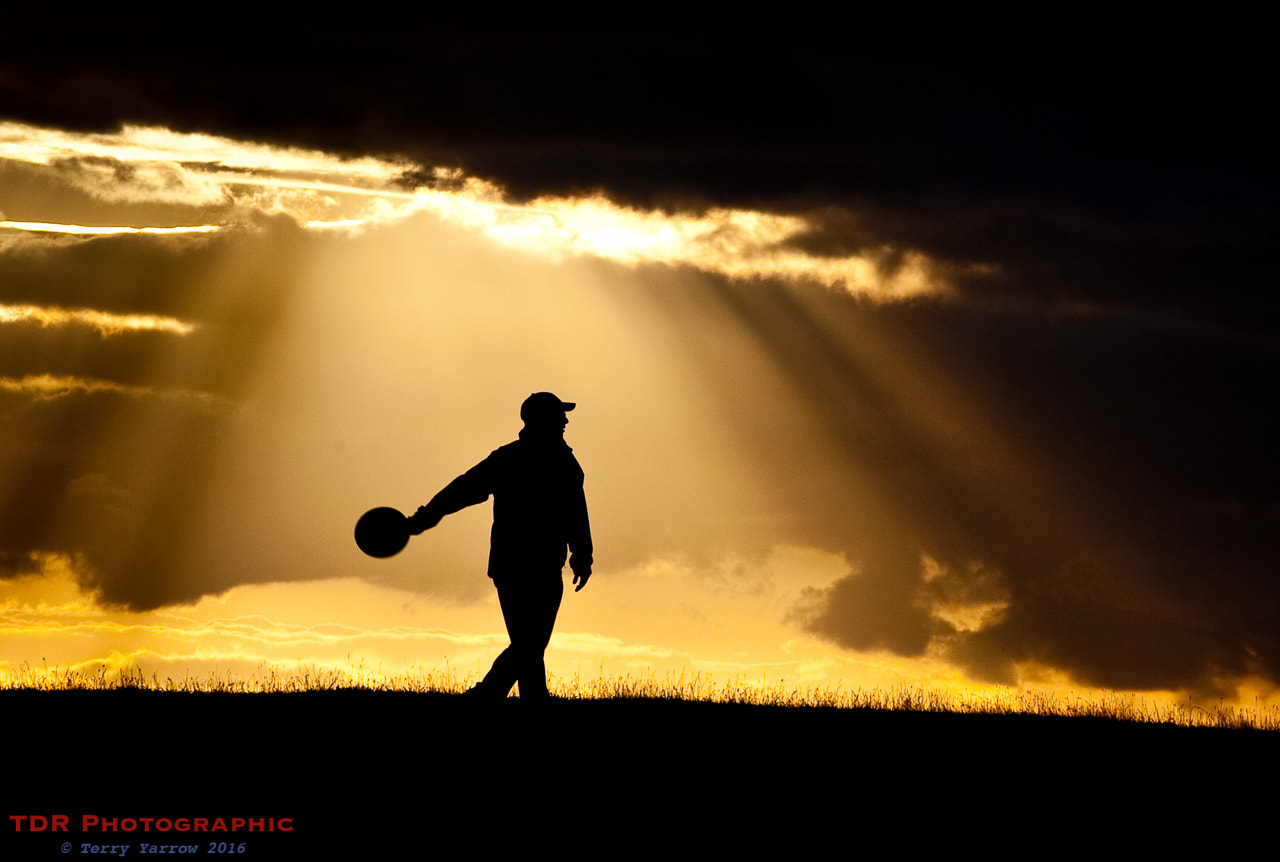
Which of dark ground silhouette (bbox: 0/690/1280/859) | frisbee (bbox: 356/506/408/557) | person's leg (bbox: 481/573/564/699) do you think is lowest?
dark ground silhouette (bbox: 0/690/1280/859)

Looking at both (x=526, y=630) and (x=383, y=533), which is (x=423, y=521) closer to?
(x=383, y=533)

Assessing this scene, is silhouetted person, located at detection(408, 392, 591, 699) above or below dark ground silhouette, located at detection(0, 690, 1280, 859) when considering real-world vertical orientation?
above

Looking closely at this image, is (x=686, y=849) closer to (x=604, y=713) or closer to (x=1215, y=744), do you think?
(x=604, y=713)

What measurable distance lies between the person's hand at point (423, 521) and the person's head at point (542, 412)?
1.17 meters

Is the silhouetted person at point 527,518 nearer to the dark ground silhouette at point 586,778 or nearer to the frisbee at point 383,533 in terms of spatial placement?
the frisbee at point 383,533

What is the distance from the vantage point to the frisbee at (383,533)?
1223 cm

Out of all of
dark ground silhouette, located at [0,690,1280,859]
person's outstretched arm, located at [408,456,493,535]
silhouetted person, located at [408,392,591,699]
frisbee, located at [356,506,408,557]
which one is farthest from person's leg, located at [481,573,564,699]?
frisbee, located at [356,506,408,557]

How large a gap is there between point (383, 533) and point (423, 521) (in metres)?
0.43

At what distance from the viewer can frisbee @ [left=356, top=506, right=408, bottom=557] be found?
40.1 feet

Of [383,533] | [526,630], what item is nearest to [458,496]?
[383,533]

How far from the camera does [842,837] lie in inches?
367

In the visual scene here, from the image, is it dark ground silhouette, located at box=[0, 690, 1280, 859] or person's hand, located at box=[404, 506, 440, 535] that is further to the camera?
person's hand, located at box=[404, 506, 440, 535]

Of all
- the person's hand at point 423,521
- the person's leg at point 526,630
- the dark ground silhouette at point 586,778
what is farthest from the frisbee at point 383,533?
the dark ground silhouette at point 586,778

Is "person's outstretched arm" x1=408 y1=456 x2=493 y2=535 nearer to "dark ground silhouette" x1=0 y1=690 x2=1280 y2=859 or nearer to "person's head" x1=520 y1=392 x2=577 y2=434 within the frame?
"person's head" x1=520 y1=392 x2=577 y2=434
